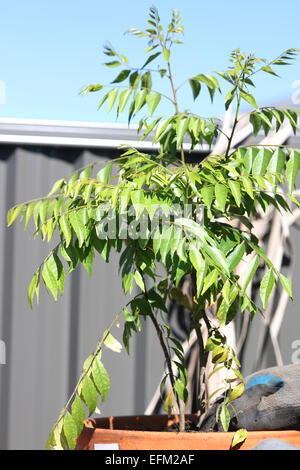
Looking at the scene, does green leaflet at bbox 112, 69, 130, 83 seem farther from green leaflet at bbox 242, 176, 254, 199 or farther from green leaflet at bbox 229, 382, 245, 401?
green leaflet at bbox 229, 382, 245, 401

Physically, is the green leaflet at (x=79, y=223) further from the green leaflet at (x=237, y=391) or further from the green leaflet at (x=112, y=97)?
the green leaflet at (x=237, y=391)

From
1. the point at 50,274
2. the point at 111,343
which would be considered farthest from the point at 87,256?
the point at 111,343

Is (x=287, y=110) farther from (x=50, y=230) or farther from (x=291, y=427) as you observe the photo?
(x=291, y=427)

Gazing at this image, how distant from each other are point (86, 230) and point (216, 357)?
1.47ft

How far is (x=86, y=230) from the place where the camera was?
1.34 m

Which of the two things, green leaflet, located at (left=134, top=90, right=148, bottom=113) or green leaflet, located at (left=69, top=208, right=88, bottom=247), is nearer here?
green leaflet, located at (left=69, top=208, right=88, bottom=247)

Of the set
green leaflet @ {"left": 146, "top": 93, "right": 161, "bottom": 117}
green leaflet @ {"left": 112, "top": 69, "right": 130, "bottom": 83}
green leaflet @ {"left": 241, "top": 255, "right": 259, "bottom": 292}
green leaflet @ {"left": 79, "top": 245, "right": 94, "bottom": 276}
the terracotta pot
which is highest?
green leaflet @ {"left": 112, "top": 69, "right": 130, "bottom": 83}

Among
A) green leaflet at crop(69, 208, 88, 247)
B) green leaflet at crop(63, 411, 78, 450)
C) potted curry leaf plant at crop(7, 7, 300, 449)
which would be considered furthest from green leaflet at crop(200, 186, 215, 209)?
green leaflet at crop(63, 411, 78, 450)

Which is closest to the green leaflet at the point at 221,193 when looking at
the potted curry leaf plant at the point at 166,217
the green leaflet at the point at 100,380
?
the potted curry leaf plant at the point at 166,217

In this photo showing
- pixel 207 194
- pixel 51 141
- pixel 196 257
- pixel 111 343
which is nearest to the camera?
pixel 196 257

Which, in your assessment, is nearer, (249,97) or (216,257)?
(216,257)

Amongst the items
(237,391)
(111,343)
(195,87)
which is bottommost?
(237,391)

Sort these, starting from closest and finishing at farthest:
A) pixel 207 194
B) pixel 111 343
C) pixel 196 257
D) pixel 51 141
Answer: pixel 196 257, pixel 207 194, pixel 111 343, pixel 51 141

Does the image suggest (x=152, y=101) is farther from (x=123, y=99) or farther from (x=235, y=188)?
(x=235, y=188)
